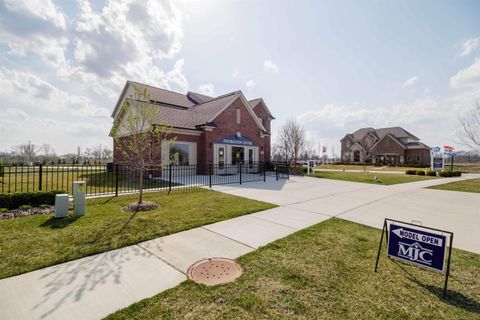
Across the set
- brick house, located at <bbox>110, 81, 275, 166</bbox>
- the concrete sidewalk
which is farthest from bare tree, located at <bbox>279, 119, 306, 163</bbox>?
the concrete sidewalk

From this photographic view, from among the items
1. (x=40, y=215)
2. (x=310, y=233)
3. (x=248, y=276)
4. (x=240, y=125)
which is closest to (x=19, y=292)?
(x=248, y=276)

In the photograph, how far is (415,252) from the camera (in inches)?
128

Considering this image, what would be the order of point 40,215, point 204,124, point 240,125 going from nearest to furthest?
point 40,215
point 204,124
point 240,125

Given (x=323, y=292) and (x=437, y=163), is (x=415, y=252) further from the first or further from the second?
(x=437, y=163)

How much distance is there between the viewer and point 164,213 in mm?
6586

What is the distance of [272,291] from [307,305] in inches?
18.5

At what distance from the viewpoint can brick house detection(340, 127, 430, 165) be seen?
44188mm

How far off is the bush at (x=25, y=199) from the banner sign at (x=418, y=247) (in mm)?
9315

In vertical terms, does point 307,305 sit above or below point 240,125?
below

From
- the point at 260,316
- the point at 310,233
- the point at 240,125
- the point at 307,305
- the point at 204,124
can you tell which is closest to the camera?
the point at 260,316

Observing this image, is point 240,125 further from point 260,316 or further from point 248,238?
point 260,316

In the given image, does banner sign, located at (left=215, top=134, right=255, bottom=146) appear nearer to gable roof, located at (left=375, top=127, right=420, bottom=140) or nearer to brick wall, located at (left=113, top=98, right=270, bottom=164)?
brick wall, located at (left=113, top=98, right=270, bottom=164)

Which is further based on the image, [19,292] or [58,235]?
[58,235]

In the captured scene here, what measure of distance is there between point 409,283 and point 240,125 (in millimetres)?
18654
